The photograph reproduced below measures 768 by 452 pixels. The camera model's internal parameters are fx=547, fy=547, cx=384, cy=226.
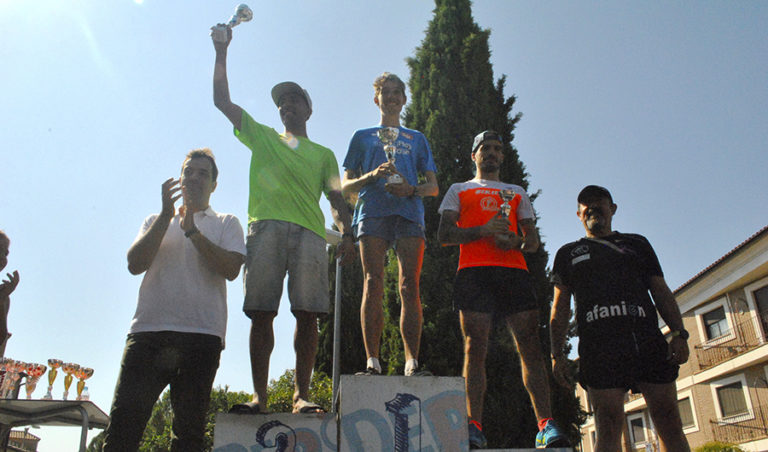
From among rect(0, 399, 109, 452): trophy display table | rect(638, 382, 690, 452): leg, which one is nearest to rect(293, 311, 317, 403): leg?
rect(638, 382, 690, 452): leg

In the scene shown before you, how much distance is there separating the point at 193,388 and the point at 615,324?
231 cm

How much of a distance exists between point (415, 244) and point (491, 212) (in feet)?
1.92

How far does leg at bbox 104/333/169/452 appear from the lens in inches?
103

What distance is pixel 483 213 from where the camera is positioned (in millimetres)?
3674

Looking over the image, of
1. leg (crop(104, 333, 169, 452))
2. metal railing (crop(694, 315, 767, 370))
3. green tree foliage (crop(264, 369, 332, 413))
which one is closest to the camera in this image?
leg (crop(104, 333, 169, 452))

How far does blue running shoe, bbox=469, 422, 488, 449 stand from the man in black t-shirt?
63 centimetres

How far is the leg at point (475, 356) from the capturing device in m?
3.20

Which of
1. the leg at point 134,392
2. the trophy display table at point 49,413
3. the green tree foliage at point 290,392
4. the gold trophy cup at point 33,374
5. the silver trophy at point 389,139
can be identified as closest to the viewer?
the leg at point 134,392

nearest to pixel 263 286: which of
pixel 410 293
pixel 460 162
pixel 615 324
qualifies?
pixel 410 293

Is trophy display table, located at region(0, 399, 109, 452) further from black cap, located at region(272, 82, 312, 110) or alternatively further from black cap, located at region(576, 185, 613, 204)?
black cap, located at region(576, 185, 613, 204)

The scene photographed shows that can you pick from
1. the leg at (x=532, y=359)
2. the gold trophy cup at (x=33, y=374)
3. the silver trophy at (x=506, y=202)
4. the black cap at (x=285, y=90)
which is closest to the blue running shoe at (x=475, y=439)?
the leg at (x=532, y=359)

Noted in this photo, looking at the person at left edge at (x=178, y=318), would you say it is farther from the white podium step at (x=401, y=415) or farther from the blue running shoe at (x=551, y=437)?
the blue running shoe at (x=551, y=437)

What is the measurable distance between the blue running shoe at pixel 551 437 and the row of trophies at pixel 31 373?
5.57 meters

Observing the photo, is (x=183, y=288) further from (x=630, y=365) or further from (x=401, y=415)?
(x=630, y=365)
